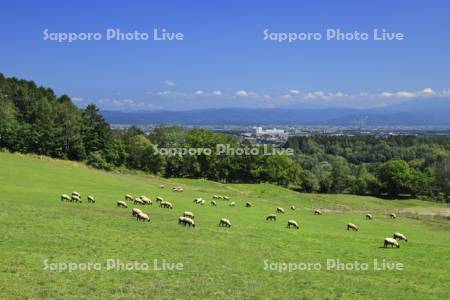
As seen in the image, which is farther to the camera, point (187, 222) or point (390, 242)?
point (187, 222)

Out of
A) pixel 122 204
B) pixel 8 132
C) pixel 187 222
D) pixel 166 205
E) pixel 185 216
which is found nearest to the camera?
pixel 187 222

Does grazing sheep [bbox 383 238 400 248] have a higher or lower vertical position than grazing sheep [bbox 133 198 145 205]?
lower

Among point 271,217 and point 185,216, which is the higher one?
point 185,216

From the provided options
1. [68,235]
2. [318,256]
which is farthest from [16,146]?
[318,256]

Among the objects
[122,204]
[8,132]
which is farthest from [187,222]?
[8,132]

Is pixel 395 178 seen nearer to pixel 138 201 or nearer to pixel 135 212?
pixel 138 201

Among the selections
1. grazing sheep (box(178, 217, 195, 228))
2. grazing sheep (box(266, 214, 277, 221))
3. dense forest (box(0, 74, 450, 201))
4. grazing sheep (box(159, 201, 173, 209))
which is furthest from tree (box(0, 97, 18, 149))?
grazing sheep (box(178, 217, 195, 228))

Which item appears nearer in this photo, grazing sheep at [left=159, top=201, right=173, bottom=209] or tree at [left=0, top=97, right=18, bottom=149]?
grazing sheep at [left=159, top=201, right=173, bottom=209]

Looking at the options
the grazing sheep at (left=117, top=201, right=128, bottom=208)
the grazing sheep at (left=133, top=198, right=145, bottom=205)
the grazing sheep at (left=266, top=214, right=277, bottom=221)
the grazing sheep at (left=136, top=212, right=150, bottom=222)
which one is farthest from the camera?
the grazing sheep at (left=133, top=198, right=145, bottom=205)

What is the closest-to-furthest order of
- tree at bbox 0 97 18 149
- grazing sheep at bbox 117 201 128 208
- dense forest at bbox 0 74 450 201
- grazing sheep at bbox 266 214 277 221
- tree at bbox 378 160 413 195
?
grazing sheep at bbox 117 201 128 208, grazing sheep at bbox 266 214 277 221, tree at bbox 0 97 18 149, dense forest at bbox 0 74 450 201, tree at bbox 378 160 413 195

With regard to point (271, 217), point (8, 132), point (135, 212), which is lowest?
point (271, 217)

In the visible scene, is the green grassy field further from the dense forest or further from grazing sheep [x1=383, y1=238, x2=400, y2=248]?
the dense forest

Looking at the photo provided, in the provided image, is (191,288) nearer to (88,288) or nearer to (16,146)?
(88,288)
